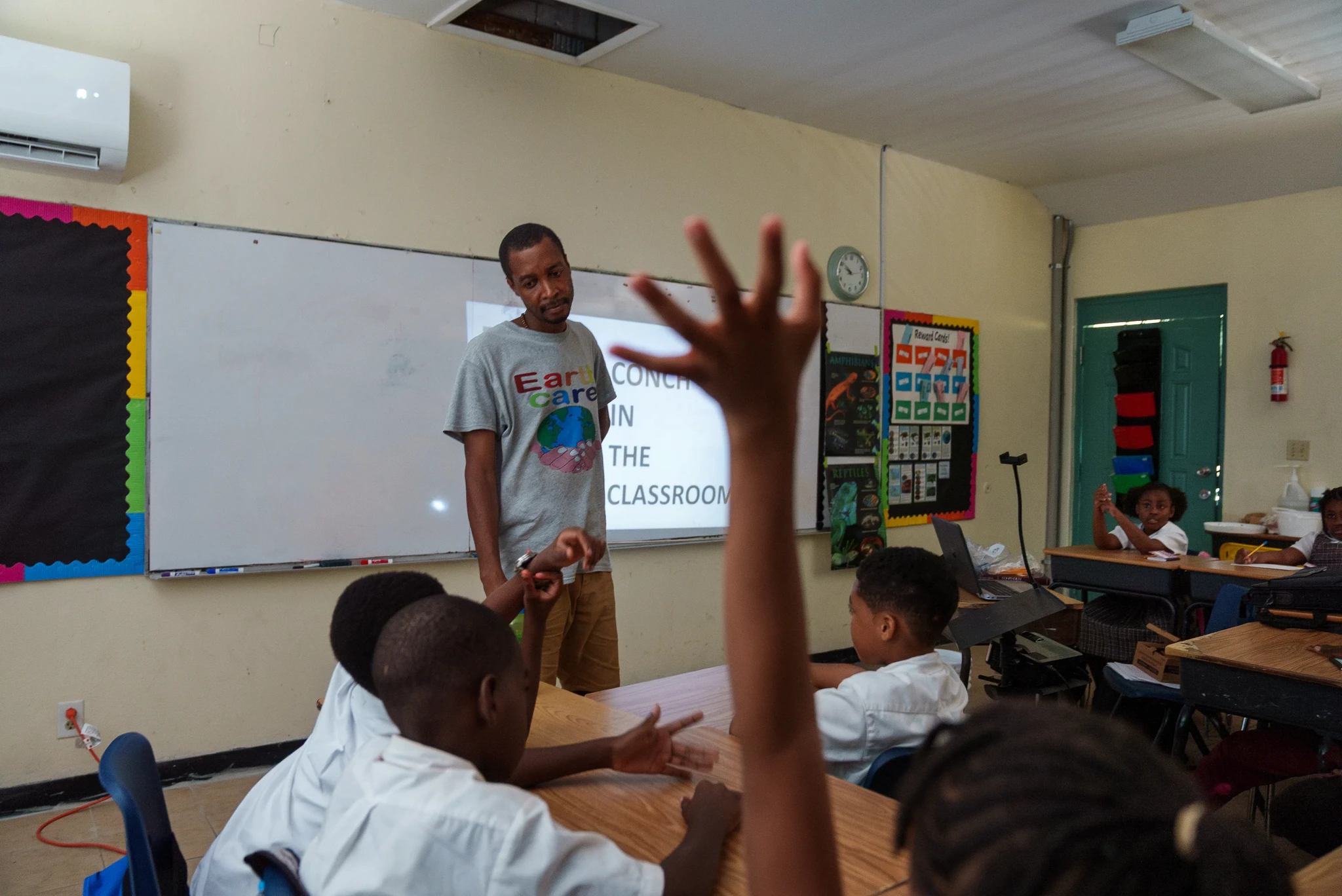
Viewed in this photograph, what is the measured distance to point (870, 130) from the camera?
5203 millimetres

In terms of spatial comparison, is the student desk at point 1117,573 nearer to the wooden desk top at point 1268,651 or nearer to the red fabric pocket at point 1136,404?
the wooden desk top at point 1268,651

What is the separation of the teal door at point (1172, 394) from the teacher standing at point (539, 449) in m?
5.12

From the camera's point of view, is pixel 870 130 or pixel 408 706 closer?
pixel 408 706

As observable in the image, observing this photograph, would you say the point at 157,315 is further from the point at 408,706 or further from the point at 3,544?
the point at 408,706

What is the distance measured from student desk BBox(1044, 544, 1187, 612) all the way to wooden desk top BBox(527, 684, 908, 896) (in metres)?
3.33

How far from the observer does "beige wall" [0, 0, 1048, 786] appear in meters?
3.06

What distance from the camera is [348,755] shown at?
4.05ft

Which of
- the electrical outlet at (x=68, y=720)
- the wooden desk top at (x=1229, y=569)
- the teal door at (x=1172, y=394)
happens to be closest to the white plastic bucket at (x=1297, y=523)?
the teal door at (x=1172, y=394)

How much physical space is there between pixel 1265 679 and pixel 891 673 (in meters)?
1.34

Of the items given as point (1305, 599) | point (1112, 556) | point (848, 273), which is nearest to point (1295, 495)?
point (1112, 556)

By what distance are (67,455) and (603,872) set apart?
290 centimetres

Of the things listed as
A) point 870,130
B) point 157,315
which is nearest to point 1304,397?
point 870,130

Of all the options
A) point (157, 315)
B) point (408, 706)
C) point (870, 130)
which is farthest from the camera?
point (870, 130)

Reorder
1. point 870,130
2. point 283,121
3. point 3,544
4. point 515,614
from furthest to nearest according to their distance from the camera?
1. point 870,130
2. point 283,121
3. point 3,544
4. point 515,614
